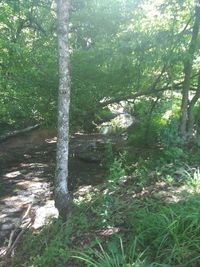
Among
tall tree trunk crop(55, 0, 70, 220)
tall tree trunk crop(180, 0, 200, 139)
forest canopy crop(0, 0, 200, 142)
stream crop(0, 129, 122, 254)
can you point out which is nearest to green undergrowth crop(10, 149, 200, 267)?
tall tree trunk crop(55, 0, 70, 220)

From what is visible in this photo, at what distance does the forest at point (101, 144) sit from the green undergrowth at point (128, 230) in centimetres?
2

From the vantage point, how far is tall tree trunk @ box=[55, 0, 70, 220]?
6.29 meters

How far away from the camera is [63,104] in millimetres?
6375

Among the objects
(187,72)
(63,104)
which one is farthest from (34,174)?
(187,72)

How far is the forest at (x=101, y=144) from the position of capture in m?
5.03

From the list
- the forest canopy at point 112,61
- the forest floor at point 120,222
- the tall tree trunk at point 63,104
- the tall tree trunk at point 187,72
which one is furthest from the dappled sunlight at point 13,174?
the tall tree trunk at point 187,72

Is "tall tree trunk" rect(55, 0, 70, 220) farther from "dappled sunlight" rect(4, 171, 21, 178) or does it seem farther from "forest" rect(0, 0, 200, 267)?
"dappled sunlight" rect(4, 171, 21, 178)

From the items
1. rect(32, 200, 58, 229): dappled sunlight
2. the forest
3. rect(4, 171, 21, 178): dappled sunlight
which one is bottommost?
rect(32, 200, 58, 229): dappled sunlight

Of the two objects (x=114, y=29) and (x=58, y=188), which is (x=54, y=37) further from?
(x=58, y=188)

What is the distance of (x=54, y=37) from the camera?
1134 cm

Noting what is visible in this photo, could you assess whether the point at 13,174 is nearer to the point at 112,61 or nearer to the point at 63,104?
the point at 112,61

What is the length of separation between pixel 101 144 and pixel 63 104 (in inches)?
310

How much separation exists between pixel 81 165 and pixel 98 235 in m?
6.38

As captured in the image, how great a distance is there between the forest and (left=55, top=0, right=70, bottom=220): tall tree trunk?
0.06 feet
